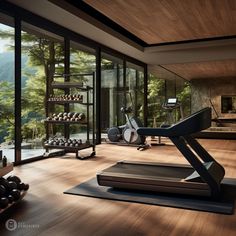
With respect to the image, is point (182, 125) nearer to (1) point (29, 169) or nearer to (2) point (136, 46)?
(1) point (29, 169)

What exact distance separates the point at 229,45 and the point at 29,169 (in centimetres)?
606

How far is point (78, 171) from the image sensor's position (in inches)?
168

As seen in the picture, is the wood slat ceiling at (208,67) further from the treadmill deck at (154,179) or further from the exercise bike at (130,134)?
the treadmill deck at (154,179)

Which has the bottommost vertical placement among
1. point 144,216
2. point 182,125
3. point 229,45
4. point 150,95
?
point 144,216

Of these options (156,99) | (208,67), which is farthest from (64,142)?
(156,99)

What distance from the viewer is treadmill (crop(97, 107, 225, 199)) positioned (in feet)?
9.45

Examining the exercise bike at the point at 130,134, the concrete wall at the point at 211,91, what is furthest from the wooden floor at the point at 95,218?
the concrete wall at the point at 211,91

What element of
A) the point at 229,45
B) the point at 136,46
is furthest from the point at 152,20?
the point at 229,45

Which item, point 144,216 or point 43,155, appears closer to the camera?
point 144,216

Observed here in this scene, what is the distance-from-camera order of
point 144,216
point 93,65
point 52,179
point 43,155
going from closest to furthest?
point 144,216 → point 52,179 → point 43,155 → point 93,65

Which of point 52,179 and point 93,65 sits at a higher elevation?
point 93,65

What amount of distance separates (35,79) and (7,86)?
0.77 m

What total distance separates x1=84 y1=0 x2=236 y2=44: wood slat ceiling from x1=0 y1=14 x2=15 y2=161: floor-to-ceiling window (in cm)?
138

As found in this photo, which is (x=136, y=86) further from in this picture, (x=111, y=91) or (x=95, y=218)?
(x=95, y=218)
